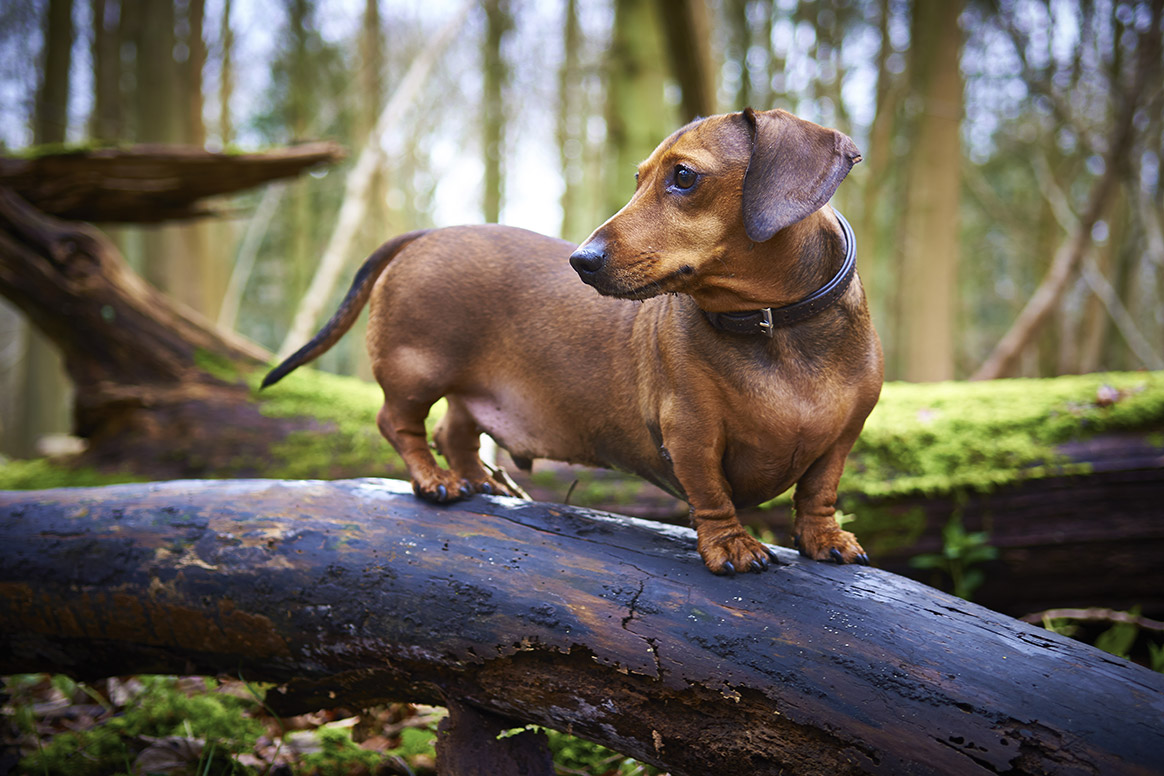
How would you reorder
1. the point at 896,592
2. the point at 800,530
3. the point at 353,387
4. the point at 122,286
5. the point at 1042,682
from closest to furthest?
the point at 1042,682 < the point at 896,592 < the point at 800,530 < the point at 122,286 < the point at 353,387

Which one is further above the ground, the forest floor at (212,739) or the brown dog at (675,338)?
the brown dog at (675,338)

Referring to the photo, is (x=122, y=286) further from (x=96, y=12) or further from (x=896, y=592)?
(x=96, y=12)

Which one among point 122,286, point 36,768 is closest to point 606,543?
point 36,768

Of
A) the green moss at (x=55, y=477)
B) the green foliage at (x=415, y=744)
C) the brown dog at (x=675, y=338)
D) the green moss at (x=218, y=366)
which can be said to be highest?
the brown dog at (x=675, y=338)

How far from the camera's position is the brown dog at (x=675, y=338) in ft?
6.65

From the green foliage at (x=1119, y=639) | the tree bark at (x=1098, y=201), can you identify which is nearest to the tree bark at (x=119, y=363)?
the green foliage at (x=1119, y=639)

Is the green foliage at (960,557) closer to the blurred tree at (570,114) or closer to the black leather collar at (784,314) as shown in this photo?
the black leather collar at (784,314)

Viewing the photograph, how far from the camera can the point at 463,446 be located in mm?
3158

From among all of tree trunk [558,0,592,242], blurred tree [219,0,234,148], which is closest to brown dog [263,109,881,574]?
tree trunk [558,0,592,242]

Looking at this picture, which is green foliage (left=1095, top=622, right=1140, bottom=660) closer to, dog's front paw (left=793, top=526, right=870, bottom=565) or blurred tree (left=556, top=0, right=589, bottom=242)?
dog's front paw (left=793, top=526, right=870, bottom=565)

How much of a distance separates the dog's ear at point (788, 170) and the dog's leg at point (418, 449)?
151 cm

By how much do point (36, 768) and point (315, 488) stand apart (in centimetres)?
158

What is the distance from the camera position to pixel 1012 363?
318 inches

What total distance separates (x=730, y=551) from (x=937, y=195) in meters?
9.80
